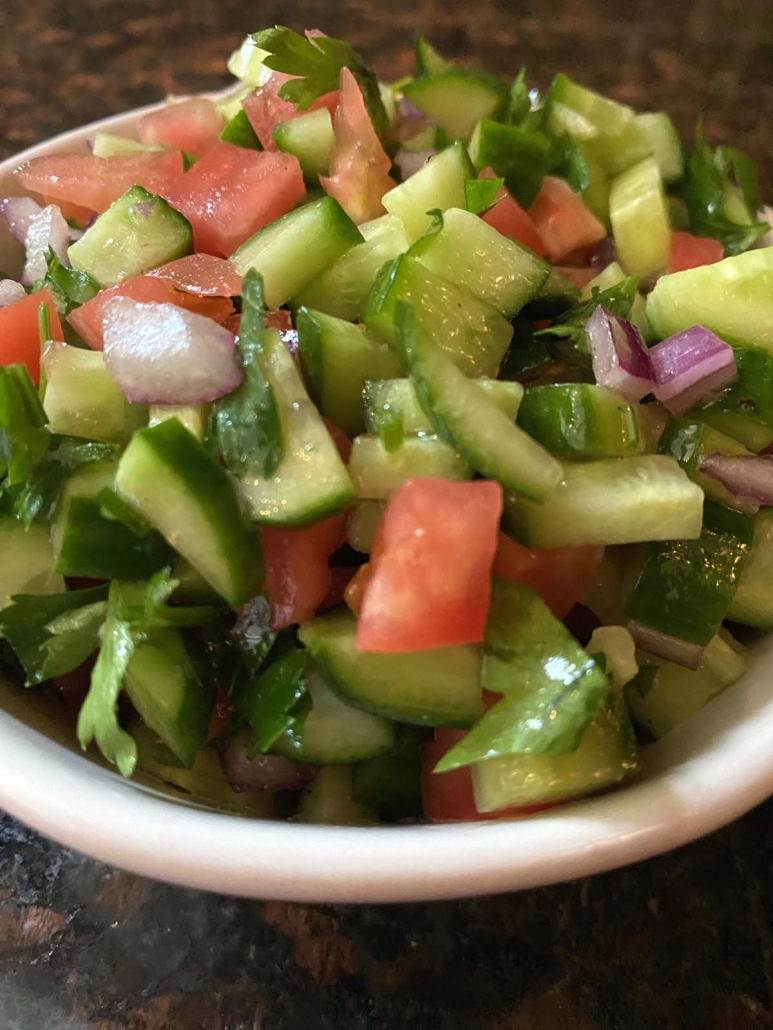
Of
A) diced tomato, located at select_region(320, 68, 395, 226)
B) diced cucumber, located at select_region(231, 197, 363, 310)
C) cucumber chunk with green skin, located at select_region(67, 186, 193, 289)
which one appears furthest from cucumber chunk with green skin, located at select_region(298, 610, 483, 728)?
diced tomato, located at select_region(320, 68, 395, 226)

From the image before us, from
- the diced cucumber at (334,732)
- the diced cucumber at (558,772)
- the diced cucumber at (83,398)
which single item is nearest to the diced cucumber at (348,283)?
the diced cucumber at (83,398)

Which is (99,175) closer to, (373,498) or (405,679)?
(373,498)

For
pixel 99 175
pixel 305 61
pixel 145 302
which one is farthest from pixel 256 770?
pixel 305 61

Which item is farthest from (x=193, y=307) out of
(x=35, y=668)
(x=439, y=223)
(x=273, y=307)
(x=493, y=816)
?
(x=493, y=816)

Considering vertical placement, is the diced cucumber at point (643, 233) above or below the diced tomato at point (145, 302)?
below

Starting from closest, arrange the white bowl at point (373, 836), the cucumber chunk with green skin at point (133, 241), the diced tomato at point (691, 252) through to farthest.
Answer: the white bowl at point (373, 836) → the cucumber chunk with green skin at point (133, 241) → the diced tomato at point (691, 252)

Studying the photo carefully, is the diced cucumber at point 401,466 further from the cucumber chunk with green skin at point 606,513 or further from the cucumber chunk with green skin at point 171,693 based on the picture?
the cucumber chunk with green skin at point 171,693

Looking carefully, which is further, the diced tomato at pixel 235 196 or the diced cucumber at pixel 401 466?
the diced tomato at pixel 235 196
